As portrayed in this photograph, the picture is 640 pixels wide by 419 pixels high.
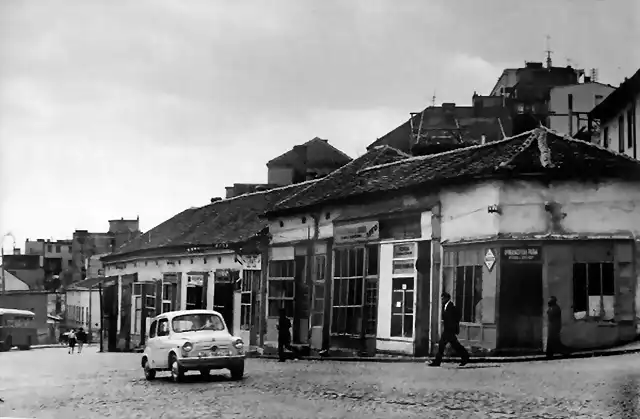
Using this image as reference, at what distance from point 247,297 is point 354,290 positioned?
6.61 meters

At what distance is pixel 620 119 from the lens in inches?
1056

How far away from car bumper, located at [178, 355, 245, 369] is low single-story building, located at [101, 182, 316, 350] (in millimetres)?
8613

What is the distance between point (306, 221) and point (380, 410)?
14.1m

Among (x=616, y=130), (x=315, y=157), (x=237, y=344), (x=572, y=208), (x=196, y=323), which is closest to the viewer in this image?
(x=237, y=344)

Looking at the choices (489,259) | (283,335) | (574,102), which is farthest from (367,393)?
(574,102)

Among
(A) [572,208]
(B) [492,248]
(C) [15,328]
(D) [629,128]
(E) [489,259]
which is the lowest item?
(C) [15,328]

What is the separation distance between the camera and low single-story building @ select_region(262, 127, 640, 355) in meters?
18.1

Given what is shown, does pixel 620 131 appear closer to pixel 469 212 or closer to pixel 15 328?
pixel 469 212

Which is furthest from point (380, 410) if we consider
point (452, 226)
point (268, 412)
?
point (452, 226)

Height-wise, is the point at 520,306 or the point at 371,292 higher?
the point at 371,292

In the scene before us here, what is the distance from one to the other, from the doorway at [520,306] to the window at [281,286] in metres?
9.10

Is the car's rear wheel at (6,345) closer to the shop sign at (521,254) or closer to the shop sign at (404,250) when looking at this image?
the shop sign at (404,250)

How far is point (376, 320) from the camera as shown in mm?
22625

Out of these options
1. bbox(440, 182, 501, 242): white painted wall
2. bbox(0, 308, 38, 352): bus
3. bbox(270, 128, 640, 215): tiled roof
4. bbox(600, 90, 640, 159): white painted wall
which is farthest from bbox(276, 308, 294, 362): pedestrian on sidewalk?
bbox(0, 308, 38, 352): bus
